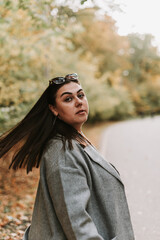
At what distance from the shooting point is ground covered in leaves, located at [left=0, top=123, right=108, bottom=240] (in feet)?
14.4

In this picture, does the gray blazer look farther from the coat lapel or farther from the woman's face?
the woman's face

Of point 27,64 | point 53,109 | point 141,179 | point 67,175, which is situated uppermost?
point 27,64

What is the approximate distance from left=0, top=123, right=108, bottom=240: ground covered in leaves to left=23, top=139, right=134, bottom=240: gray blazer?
1378mm

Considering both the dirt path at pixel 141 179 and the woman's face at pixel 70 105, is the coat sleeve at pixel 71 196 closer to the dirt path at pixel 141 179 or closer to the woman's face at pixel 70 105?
the woman's face at pixel 70 105

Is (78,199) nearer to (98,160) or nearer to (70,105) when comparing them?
(98,160)

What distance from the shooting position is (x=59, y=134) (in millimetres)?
1907

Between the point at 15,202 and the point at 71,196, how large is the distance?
442 cm

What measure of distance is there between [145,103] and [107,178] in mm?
40469

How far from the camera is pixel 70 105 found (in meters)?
1.92

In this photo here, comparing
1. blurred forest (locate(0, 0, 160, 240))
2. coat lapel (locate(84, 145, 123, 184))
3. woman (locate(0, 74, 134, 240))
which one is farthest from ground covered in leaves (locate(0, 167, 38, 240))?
coat lapel (locate(84, 145, 123, 184))

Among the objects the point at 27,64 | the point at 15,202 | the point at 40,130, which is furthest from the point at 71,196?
the point at 27,64

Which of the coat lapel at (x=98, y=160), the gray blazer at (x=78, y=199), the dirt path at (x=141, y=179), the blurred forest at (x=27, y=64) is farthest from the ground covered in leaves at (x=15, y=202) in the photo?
the coat lapel at (x=98, y=160)

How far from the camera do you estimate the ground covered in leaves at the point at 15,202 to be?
4.40 meters

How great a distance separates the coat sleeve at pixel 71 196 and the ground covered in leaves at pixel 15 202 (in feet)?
4.93
